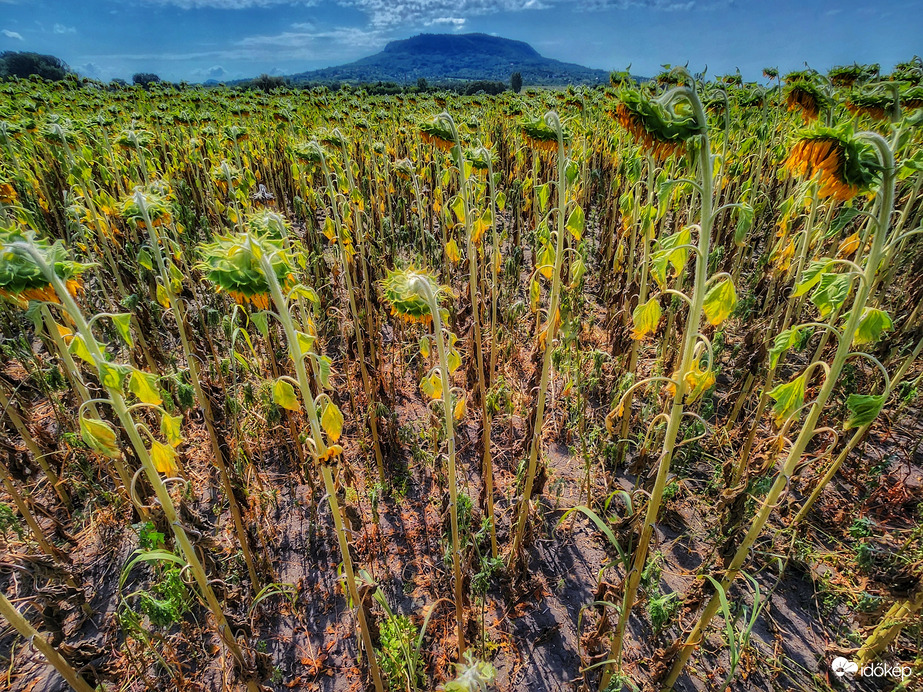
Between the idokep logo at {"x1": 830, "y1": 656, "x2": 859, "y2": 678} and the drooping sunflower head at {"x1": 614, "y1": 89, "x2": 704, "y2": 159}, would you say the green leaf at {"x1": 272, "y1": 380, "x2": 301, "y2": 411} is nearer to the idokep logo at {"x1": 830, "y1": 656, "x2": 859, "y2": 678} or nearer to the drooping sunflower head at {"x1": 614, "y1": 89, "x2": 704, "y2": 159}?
the drooping sunflower head at {"x1": 614, "y1": 89, "x2": 704, "y2": 159}

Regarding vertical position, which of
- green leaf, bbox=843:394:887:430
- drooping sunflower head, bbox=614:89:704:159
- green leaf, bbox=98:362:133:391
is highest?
drooping sunflower head, bbox=614:89:704:159

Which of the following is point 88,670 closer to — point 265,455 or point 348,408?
point 265,455

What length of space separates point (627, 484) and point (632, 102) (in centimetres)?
324

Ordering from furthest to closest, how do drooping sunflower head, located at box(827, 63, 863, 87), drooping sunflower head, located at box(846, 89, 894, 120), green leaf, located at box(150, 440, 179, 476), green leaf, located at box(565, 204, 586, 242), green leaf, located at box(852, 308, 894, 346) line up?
drooping sunflower head, located at box(827, 63, 863, 87) < drooping sunflower head, located at box(846, 89, 894, 120) < green leaf, located at box(565, 204, 586, 242) < green leaf, located at box(150, 440, 179, 476) < green leaf, located at box(852, 308, 894, 346)

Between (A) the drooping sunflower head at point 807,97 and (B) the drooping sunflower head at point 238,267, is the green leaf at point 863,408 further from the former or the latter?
(A) the drooping sunflower head at point 807,97

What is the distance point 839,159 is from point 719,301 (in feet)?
2.18

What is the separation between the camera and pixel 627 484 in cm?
385

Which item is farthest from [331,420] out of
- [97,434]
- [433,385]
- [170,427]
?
[97,434]

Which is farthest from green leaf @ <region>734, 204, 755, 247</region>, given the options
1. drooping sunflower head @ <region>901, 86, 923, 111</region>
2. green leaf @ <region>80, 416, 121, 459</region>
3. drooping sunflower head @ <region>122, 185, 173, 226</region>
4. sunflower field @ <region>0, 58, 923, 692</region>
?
drooping sunflower head @ <region>901, 86, 923, 111</region>

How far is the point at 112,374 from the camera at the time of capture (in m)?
1.65

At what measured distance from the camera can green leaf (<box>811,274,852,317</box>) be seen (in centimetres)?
176

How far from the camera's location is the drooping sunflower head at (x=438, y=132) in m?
3.08

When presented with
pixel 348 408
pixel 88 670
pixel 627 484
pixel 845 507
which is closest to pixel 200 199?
pixel 348 408

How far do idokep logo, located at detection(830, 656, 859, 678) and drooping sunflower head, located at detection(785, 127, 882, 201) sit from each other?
2707mm
